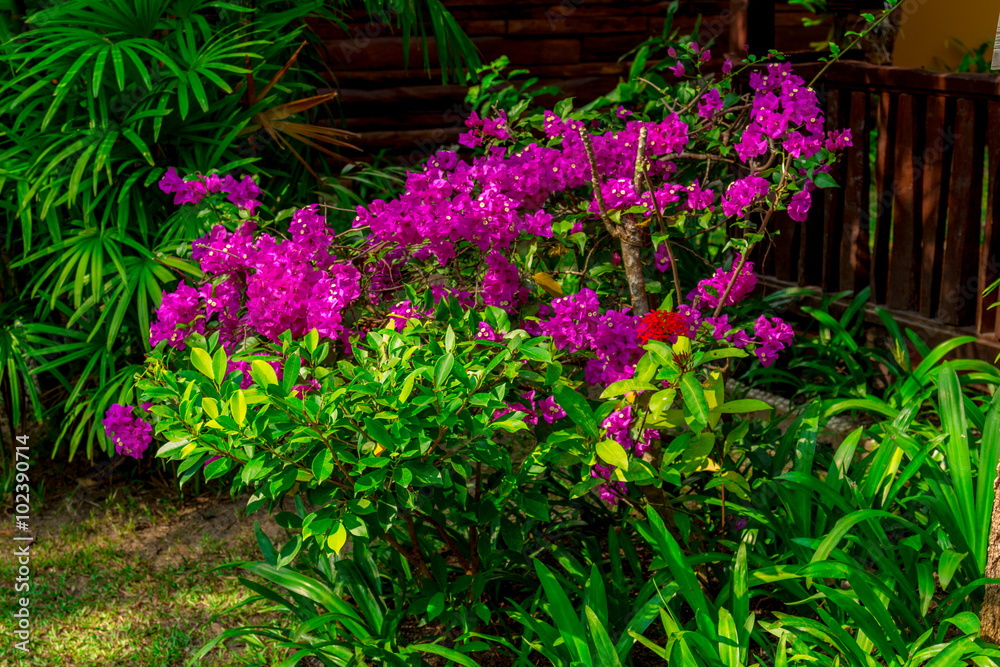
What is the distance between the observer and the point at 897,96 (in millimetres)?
3682

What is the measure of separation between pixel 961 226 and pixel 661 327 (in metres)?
1.95

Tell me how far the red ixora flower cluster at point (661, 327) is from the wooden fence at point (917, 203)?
1.25 m

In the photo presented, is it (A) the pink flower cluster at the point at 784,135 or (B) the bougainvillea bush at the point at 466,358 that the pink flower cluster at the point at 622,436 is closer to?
(B) the bougainvillea bush at the point at 466,358

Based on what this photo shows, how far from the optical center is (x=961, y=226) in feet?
11.5

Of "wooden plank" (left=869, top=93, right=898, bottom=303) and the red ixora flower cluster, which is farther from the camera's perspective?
"wooden plank" (left=869, top=93, right=898, bottom=303)

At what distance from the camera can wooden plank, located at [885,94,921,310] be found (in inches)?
143

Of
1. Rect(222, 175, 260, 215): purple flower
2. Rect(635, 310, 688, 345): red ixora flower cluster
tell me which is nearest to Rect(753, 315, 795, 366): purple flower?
Rect(635, 310, 688, 345): red ixora flower cluster

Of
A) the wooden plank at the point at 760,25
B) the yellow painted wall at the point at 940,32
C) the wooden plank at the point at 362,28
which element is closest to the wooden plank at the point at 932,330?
the wooden plank at the point at 760,25

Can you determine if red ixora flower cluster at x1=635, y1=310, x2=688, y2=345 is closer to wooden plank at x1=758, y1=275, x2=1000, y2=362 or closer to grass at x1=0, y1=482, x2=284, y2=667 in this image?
grass at x1=0, y1=482, x2=284, y2=667

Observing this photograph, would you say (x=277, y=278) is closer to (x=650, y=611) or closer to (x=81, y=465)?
(x=650, y=611)

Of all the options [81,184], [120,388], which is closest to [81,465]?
[120,388]

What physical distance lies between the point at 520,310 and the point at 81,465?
206cm

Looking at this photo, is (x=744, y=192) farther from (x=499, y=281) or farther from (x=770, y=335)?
(x=499, y=281)

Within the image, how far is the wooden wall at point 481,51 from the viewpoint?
229 inches
